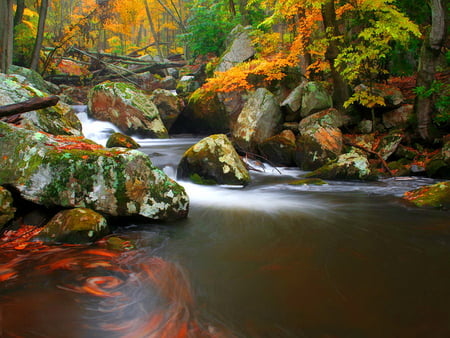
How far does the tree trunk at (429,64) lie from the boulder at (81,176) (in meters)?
7.16

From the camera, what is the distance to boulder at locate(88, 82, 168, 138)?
12000 millimetres

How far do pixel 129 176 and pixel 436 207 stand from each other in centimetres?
505

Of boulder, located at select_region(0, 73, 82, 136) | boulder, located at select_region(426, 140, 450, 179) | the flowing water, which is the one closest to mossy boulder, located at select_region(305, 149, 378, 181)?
boulder, located at select_region(426, 140, 450, 179)

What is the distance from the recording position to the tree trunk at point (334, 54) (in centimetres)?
859

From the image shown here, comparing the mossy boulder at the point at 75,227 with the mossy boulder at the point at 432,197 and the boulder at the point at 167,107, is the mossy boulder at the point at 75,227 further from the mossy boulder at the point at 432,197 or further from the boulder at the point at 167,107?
the boulder at the point at 167,107

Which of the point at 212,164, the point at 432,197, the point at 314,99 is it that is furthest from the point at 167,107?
the point at 432,197

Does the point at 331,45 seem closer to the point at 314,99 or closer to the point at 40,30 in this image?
the point at 314,99

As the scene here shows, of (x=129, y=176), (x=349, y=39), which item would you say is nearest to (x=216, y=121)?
(x=349, y=39)

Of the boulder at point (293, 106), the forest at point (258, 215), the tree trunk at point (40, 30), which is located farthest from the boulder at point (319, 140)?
the tree trunk at point (40, 30)

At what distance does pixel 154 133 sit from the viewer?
12305mm

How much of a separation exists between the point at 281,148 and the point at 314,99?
1907 millimetres

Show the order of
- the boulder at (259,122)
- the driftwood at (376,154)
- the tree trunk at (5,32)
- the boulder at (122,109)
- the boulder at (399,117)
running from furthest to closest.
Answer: the boulder at (122,109) → the tree trunk at (5,32) → the boulder at (259,122) → the boulder at (399,117) → the driftwood at (376,154)

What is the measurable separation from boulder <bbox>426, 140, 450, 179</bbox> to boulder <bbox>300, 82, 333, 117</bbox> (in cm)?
329

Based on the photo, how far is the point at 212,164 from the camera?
22.7 feet
